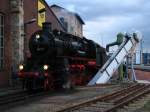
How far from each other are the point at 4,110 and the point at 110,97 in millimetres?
6248

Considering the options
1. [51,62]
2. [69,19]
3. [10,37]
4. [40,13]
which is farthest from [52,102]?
[69,19]

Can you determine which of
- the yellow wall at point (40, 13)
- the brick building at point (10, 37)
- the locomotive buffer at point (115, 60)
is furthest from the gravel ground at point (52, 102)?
the yellow wall at point (40, 13)

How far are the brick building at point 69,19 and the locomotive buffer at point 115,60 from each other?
23854 mm

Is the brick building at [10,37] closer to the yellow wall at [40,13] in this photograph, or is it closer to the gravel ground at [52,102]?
the yellow wall at [40,13]

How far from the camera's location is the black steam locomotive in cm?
2403

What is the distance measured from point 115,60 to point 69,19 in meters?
32.5

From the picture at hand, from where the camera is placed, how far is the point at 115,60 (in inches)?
1345

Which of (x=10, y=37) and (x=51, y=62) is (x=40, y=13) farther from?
(x=51, y=62)

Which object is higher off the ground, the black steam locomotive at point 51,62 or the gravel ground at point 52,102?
the black steam locomotive at point 51,62

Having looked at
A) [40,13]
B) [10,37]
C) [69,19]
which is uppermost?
[69,19]

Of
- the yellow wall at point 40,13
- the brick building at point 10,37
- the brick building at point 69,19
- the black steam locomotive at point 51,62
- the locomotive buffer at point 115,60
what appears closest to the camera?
the black steam locomotive at point 51,62

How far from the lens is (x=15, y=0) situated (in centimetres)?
3116

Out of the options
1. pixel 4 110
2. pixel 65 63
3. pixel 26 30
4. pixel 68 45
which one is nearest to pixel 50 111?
pixel 4 110

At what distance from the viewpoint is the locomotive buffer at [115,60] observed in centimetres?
3223
